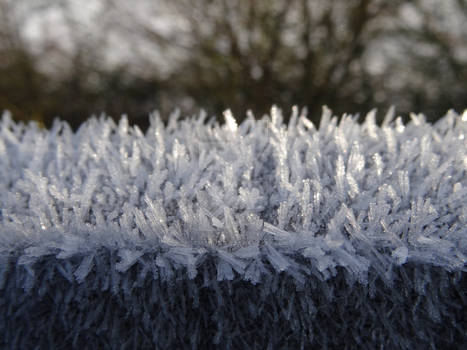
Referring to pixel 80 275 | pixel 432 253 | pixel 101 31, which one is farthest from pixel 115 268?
pixel 101 31

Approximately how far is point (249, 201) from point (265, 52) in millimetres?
5807

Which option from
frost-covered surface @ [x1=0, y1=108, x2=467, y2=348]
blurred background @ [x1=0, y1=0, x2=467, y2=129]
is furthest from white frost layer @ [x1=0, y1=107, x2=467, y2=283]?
blurred background @ [x1=0, y1=0, x2=467, y2=129]

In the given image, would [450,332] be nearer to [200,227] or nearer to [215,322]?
[215,322]

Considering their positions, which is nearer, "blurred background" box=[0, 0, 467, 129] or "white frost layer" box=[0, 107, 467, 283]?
"white frost layer" box=[0, 107, 467, 283]

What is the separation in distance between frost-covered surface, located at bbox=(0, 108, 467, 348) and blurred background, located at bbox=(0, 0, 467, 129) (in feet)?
17.0

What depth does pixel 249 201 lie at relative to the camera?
145 cm

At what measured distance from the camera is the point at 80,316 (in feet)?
4.86

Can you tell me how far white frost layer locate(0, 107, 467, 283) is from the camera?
1317mm

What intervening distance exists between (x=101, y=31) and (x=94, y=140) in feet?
18.8

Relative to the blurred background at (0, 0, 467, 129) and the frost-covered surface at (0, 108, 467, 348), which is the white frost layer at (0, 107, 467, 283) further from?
the blurred background at (0, 0, 467, 129)

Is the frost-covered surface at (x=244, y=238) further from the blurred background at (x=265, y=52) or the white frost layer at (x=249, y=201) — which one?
the blurred background at (x=265, y=52)

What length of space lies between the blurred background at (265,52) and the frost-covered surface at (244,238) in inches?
203

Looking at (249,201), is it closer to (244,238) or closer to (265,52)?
(244,238)

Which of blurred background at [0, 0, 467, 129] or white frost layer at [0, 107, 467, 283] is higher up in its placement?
blurred background at [0, 0, 467, 129]
